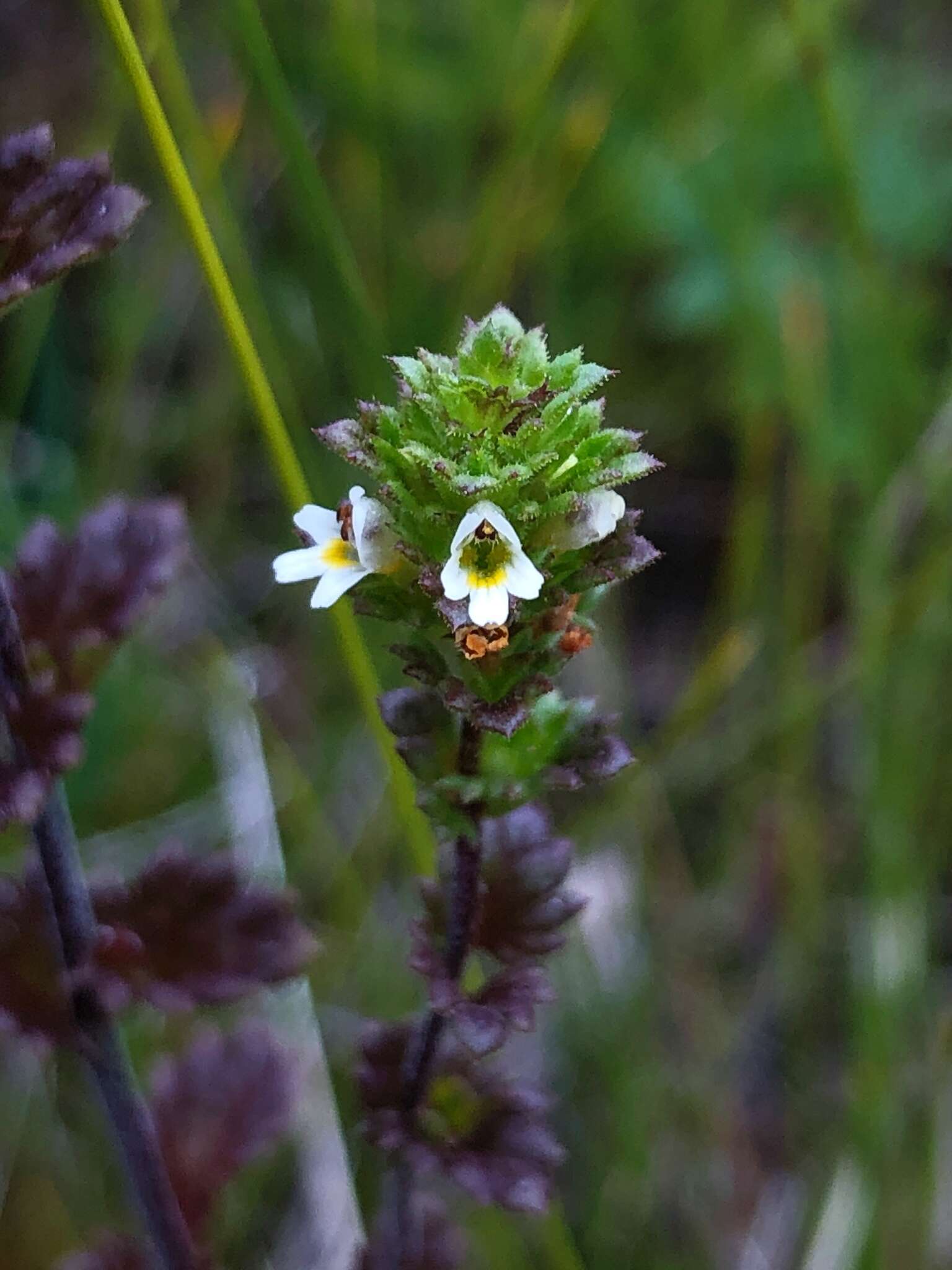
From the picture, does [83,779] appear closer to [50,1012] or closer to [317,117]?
[50,1012]

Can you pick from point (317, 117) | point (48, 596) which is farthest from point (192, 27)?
point (48, 596)

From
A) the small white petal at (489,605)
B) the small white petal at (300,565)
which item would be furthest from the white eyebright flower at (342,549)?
the small white petal at (489,605)

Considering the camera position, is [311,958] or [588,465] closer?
[588,465]

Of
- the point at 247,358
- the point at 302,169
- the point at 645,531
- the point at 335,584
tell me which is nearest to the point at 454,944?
the point at 335,584

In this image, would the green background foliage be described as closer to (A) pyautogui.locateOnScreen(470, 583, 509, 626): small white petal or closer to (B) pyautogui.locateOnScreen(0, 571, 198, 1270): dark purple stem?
(B) pyautogui.locateOnScreen(0, 571, 198, 1270): dark purple stem

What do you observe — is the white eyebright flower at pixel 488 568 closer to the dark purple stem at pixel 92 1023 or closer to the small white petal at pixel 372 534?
the small white petal at pixel 372 534

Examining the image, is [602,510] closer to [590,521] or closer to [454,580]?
[590,521]
